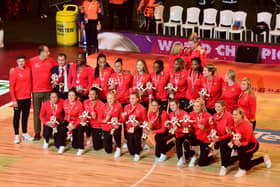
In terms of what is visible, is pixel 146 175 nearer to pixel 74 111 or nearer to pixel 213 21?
pixel 74 111

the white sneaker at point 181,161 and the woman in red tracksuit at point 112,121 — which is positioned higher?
the woman in red tracksuit at point 112,121

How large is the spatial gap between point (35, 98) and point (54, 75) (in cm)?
57

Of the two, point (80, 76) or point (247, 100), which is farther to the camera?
point (80, 76)

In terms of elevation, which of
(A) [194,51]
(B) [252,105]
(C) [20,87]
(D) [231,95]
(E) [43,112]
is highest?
(A) [194,51]

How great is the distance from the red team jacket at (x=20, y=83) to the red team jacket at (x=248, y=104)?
146 inches

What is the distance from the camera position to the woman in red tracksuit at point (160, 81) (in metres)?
11.3

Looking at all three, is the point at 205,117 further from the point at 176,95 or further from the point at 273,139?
the point at 273,139

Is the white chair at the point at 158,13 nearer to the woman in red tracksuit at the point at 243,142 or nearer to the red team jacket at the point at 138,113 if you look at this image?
the red team jacket at the point at 138,113

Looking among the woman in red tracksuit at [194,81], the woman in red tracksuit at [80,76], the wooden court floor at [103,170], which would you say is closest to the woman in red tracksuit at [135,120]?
the wooden court floor at [103,170]

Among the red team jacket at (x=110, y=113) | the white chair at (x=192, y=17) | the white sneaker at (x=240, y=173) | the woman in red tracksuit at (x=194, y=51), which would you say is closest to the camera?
the white sneaker at (x=240, y=173)

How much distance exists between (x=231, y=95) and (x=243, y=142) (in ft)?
Result: 4.10

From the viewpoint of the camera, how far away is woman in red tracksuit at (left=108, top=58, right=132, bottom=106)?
1138cm

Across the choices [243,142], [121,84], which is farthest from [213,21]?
[243,142]

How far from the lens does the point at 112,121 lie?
35.2ft
